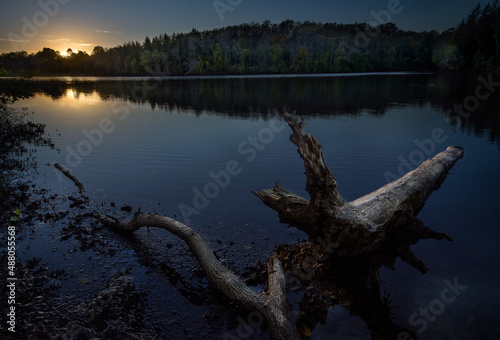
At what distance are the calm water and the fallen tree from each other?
0.50 meters

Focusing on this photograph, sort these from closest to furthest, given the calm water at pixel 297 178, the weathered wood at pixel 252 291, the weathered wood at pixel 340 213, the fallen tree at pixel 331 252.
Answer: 1. the weathered wood at pixel 252 291
2. the fallen tree at pixel 331 252
3. the calm water at pixel 297 178
4. the weathered wood at pixel 340 213

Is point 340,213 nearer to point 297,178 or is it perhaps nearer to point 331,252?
point 331,252

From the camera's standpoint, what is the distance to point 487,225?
9.81 m

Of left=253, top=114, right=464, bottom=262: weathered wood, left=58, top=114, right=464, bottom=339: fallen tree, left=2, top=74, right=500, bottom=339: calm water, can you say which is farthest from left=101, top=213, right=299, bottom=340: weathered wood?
left=253, top=114, right=464, bottom=262: weathered wood

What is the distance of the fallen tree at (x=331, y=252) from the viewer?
6.04 meters

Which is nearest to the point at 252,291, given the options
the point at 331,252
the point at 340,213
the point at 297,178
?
the point at 331,252

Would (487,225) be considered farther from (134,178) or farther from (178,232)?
(134,178)

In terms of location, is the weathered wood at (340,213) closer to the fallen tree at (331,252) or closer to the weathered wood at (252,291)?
the fallen tree at (331,252)

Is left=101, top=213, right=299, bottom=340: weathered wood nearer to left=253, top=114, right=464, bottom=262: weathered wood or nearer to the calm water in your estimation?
the calm water

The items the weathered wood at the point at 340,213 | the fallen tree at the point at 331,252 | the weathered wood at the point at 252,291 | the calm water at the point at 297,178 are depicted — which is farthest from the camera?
the weathered wood at the point at 340,213

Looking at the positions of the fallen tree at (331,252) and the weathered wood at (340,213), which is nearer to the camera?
the fallen tree at (331,252)

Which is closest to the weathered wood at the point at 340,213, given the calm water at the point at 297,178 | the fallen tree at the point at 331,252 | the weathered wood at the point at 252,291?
the fallen tree at the point at 331,252

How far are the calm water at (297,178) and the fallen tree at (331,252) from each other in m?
0.50

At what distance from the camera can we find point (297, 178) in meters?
14.3
